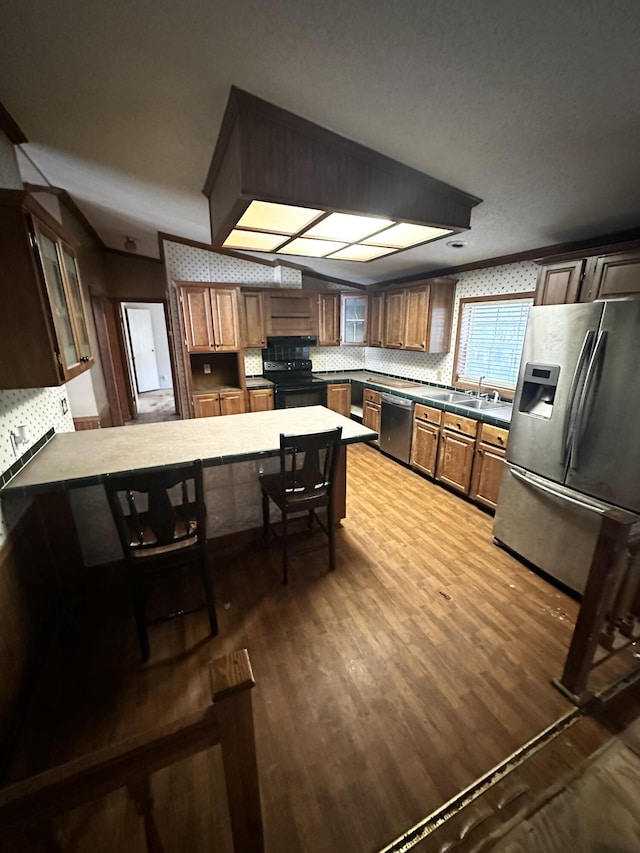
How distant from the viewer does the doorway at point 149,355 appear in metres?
7.54

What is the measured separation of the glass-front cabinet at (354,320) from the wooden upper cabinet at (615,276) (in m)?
3.29

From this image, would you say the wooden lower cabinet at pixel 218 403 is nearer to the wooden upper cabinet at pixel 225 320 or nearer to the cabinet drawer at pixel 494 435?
the wooden upper cabinet at pixel 225 320

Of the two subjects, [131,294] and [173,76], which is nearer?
[173,76]

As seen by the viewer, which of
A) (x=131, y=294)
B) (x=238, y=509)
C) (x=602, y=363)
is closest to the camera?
(x=602, y=363)

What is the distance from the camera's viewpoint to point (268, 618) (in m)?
2.06

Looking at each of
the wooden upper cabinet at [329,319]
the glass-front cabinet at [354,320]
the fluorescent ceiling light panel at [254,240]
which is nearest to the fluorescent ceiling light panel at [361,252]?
the fluorescent ceiling light panel at [254,240]

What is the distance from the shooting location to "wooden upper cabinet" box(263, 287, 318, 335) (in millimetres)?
4887

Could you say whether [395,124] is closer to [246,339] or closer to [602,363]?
[602,363]

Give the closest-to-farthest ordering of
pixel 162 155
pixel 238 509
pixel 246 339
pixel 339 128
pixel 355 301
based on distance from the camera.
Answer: pixel 339 128 < pixel 162 155 < pixel 238 509 < pixel 246 339 < pixel 355 301

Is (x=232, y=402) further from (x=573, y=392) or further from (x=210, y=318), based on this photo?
(x=573, y=392)

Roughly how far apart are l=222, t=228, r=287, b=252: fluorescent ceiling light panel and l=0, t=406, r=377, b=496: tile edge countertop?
1.39 metres

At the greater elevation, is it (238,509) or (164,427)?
(164,427)

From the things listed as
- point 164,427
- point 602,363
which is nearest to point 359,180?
point 602,363

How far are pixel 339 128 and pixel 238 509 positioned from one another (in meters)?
2.44
